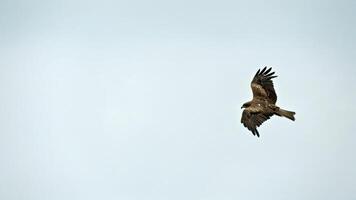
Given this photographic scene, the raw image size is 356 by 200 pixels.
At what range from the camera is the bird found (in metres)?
22.2

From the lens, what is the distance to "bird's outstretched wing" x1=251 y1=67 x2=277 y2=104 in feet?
72.9

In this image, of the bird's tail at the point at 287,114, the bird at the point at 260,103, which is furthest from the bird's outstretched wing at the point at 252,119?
the bird's tail at the point at 287,114

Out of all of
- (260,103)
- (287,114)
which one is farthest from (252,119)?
(287,114)

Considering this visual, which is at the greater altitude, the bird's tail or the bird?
the bird

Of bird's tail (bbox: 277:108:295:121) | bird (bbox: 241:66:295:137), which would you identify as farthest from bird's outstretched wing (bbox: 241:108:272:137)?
bird's tail (bbox: 277:108:295:121)

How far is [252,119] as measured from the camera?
74.7 feet

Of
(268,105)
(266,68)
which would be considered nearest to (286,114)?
(268,105)

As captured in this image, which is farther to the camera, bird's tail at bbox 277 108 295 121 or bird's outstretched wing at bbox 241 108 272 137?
bird's outstretched wing at bbox 241 108 272 137

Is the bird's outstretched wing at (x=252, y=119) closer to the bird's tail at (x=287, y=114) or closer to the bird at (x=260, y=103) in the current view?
the bird at (x=260, y=103)

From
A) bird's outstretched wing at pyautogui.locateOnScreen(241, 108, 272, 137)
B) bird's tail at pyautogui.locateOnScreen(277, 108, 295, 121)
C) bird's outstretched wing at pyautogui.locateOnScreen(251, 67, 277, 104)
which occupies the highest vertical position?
bird's outstretched wing at pyautogui.locateOnScreen(251, 67, 277, 104)

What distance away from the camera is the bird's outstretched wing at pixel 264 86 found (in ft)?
72.9

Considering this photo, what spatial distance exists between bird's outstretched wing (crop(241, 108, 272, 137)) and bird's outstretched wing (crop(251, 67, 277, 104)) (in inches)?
31.3

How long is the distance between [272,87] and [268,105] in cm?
91

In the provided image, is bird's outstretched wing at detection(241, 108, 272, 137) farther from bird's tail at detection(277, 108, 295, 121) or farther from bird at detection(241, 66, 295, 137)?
bird's tail at detection(277, 108, 295, 121)
